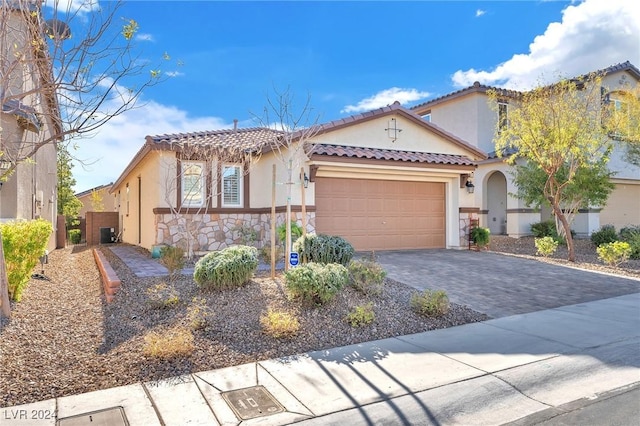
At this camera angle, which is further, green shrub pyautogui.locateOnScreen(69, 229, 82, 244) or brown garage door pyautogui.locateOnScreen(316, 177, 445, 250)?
green shrub pyautogui.locateOnScreen(69, 229, 82, 244)

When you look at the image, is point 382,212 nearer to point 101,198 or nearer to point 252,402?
point 252,402

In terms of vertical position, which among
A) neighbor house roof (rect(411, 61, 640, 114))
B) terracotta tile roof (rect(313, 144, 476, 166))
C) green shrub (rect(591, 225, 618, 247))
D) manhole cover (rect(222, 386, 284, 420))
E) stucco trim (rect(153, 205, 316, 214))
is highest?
neighbor house roof (rect(411, 61, 640, 114))

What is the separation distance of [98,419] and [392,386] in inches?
106

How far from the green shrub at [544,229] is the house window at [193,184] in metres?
13.8

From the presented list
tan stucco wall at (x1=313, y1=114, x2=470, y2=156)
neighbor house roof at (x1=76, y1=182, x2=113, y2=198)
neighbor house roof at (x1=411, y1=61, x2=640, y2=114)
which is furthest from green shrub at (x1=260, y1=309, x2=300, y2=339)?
neighbor house roof at (x1=76, y1=182, x2=113, y2=198)

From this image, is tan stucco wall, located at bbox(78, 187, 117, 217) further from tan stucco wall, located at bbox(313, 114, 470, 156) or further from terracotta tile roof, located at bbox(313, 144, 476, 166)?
terracotta tile roof, located at bbox(313, 144, 476, 166)

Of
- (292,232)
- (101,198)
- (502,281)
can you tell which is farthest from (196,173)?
(101,198)

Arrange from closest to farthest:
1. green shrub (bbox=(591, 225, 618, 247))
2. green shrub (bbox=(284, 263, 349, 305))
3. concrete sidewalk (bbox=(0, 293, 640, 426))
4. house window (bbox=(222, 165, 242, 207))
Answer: concrete sidewalk (bbox=(0, 293, 640, 426)), green shrub (bbox=(284, 263, 349, 305)), house window (bbox=(222, 165, 242, 207)), green shrub (bbox=(591, 225, 618, 247))

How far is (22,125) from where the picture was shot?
9.52 metres

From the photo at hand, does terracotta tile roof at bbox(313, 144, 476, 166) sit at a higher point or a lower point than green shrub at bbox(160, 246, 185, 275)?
higher

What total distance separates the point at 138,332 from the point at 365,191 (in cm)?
886

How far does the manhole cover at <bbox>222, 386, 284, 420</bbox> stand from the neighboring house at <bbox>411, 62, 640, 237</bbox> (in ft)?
54.5

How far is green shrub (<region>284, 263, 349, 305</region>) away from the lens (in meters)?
6.32

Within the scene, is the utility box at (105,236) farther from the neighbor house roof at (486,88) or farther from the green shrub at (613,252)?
the green shrub at (613,252)
